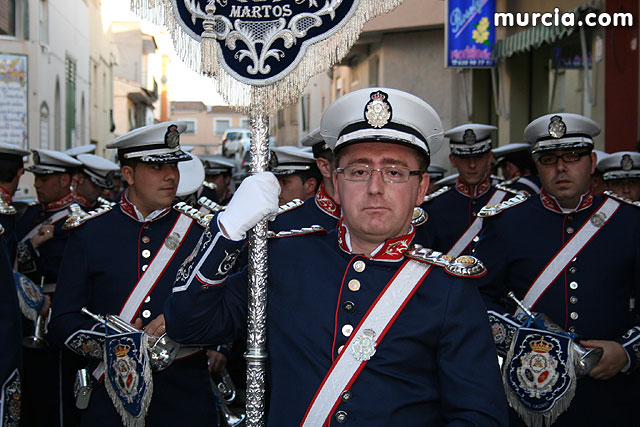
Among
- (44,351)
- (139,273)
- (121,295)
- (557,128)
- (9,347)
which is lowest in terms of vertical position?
(44,351)

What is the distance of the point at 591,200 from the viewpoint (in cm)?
436

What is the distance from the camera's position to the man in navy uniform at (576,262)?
4.01 m

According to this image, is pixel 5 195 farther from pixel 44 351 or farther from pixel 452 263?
pixel 452 263

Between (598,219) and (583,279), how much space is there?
0.34m

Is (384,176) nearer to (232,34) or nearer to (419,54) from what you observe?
(232,34)

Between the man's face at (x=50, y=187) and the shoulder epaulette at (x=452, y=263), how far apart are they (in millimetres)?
5216

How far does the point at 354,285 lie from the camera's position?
2605mm

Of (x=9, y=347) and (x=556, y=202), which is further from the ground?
(x=556, y=202)

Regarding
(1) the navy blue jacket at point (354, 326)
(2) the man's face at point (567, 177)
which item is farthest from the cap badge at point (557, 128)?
(1) the navy blue jacket at point (354, 326)

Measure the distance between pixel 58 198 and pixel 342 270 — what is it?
202 inches

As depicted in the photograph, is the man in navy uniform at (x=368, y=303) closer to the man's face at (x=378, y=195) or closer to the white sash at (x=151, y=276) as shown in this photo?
the man's face at (x=378, y=195)

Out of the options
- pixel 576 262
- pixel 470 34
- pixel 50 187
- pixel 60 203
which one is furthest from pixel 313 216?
pixel 470 34

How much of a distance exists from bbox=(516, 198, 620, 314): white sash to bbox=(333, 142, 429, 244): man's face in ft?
5.85

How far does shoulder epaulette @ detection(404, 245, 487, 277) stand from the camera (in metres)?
2.56
